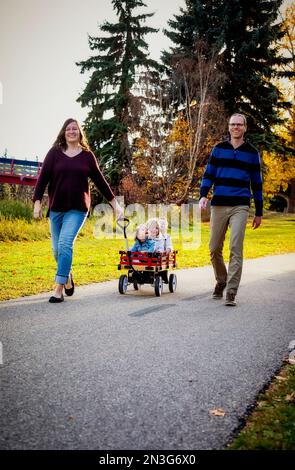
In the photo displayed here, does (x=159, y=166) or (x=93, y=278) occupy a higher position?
(x=159, y=166)

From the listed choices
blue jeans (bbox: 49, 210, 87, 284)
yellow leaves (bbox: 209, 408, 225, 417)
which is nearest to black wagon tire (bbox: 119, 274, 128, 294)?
blue jeans (bbox: 49, 210, 87, 284)

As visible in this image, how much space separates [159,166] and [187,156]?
5.85 ft

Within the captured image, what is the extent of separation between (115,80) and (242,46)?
8.86m

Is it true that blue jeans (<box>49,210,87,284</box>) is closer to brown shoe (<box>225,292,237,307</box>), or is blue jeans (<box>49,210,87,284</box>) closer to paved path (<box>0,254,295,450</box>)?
paved path (<box>0,254,295,450</box>)

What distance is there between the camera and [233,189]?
19.9ft

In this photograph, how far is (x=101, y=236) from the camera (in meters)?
17.7

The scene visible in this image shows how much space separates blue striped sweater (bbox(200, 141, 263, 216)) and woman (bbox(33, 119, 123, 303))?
4.95 ft

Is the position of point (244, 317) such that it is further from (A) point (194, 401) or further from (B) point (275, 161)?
(B) point (275, 161)

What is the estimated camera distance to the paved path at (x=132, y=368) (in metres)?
2.26

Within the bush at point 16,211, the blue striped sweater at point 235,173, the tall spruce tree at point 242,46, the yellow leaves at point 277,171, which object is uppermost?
the tall spruce tree at point 242,46

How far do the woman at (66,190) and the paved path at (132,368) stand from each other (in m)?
0.62

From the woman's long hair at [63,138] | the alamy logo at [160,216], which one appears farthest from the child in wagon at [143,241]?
the alamy logo at [160,216]

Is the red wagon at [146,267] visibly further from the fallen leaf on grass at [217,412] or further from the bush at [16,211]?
the bush at [16,211]
